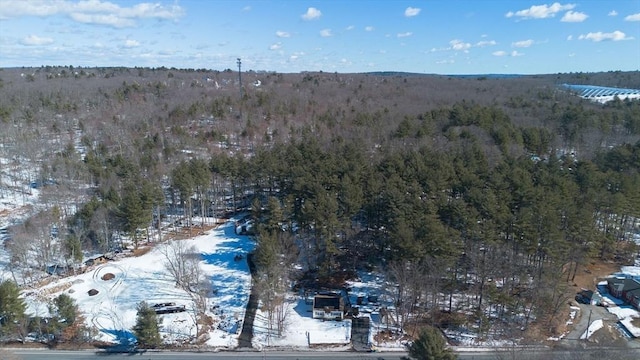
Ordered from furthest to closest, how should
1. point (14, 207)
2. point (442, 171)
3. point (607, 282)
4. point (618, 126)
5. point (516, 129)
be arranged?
point (618, 126), point (516, 129), point (14, 207), point (442, 171), point (607, 282)

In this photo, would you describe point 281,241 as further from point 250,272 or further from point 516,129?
point 516,129

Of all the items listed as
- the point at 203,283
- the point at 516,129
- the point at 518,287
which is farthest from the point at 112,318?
the point at 516,129

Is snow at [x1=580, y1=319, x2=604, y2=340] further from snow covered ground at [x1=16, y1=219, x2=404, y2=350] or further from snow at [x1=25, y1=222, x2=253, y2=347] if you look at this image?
snow at [x1=25, y1=222, x2=253, y2=347]

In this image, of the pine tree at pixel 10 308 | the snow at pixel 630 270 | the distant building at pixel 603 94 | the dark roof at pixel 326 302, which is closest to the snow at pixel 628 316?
the snow at pixel 630 270

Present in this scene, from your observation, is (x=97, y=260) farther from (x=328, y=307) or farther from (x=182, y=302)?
(x=328, y=307)

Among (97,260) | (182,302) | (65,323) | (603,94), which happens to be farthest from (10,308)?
(603,94)

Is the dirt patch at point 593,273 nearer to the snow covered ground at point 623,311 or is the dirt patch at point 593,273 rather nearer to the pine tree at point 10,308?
the snow covered ground at point 623,311

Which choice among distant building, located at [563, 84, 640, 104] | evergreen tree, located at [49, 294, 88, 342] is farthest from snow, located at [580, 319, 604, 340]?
distant building, located at [563, 84, 640, 104]
